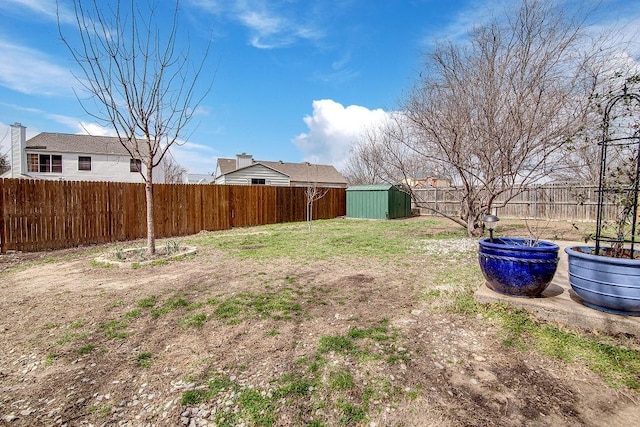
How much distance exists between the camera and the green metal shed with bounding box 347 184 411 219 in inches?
595

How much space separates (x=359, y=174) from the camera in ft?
102

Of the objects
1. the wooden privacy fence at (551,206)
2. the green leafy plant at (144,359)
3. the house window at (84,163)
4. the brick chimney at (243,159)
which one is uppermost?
the brick chimney at (243,159)

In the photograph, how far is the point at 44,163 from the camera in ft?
61.3

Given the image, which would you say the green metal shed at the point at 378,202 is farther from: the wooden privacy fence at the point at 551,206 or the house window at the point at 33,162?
the house window at the point at 33,162

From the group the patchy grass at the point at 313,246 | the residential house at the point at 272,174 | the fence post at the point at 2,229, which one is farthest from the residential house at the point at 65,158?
the patchy grass at the point at 313,246

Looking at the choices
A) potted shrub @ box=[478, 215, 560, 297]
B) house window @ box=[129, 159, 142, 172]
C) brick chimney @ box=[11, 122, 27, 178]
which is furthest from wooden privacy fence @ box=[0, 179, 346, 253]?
brick chimney @ box=[11, 122, 27, 178]

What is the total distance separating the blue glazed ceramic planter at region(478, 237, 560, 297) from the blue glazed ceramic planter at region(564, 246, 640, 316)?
212 millimetres

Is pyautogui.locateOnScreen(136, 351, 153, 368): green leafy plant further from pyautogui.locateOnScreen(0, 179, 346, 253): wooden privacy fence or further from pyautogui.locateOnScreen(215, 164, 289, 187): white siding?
pyautogui.locateOnScreen(215, 164, 289, 187): white siding

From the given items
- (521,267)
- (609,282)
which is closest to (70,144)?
(521,267)

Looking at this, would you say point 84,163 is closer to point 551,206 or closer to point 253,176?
point 253,176

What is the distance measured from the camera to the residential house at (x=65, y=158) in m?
17.8

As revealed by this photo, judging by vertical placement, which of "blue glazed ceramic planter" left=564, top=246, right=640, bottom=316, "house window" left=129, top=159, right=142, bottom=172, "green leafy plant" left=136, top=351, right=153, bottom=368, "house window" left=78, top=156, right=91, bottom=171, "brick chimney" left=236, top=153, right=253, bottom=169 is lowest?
"green leafy plant" left=136, top=351, right=153, bottom=368

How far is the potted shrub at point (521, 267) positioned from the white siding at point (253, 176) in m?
18.2

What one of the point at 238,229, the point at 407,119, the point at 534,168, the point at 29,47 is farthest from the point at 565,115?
the point at 29,47
